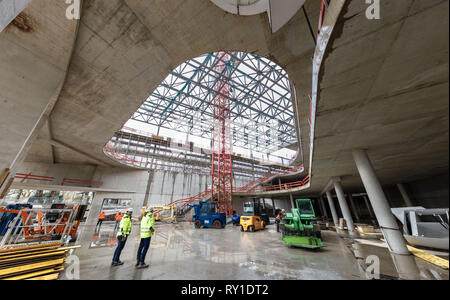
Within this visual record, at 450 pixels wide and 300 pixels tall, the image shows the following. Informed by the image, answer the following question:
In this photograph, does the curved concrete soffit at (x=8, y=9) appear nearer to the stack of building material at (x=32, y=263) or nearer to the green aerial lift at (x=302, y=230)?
the stack of building material at (x=32, y=263)

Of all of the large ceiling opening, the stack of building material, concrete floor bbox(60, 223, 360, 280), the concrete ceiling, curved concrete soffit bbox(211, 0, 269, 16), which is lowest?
concrete floor bbox(60, 223, 360, 280)

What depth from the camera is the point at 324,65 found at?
10.9ft

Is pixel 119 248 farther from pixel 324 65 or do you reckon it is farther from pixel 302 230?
pixel 324 65

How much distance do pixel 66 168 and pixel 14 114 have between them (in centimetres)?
1550

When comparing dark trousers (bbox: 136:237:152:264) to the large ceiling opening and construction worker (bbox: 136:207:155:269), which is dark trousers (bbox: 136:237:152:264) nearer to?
construction worker (bbox: 136:207:155:269)

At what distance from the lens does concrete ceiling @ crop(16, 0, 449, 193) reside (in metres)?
2.58

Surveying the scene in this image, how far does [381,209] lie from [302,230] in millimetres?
3053

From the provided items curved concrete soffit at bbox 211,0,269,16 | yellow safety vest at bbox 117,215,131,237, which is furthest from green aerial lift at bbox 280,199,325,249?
curved concrete soffit at bbox 211,0,269,16

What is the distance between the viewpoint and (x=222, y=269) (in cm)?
443

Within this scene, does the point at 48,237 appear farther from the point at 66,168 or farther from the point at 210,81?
the point at 210,81

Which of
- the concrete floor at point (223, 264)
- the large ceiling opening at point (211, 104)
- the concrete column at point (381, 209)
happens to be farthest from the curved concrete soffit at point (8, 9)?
the large ceiling opening at point (211, 104)

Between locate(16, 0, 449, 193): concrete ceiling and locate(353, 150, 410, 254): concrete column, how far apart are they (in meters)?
0.71

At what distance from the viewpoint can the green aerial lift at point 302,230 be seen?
661cm

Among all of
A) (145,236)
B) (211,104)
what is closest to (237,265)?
(145,236)
